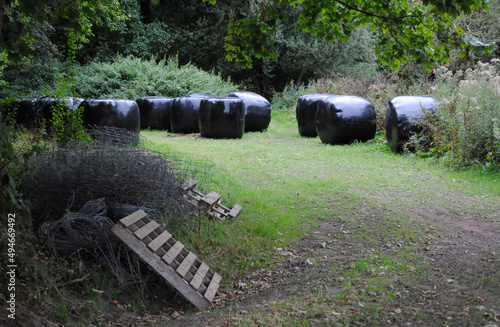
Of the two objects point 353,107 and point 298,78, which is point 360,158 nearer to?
point 353,107

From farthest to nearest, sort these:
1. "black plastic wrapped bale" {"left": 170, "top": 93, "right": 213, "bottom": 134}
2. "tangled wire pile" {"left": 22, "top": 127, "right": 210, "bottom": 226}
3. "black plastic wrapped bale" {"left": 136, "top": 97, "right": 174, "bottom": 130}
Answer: "black plastic wrapped bale" {"left": 136, "top": 97, "right": 174, "bottom": 130}, "black plastic wrapped bale" {"left": 170, "top": 93, "right": 213, "bottom": 134}, "tangled wire pile" {"left": 22, "top": 127, "right": 210, "bottom": 226}

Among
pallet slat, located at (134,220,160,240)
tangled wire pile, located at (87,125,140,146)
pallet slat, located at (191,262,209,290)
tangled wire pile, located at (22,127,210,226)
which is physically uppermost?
tangled wire pile, located at (87,125,140,146)

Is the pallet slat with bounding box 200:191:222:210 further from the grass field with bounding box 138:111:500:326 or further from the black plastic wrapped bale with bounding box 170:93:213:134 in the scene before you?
the black plastic wrapped bale with bounding box 170:93:213:134

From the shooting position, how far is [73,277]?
3830 millimetres

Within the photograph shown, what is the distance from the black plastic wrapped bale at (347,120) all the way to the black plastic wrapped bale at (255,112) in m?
3.44

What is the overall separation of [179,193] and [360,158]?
5.67m

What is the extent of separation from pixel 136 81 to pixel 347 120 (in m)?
11.3

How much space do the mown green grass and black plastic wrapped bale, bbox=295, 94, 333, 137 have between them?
9.45 ft

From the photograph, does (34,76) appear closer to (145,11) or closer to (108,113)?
(108,113)

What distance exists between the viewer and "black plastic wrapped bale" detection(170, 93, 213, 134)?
14211 millimetres

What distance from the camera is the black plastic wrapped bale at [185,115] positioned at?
14211mm

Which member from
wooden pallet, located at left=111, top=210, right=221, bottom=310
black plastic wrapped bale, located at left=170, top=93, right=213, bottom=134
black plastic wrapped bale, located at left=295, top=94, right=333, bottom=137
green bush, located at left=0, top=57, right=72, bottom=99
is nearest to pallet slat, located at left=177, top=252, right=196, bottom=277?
wooden pallet, located at left=111, top=210, right=221, bottom=310

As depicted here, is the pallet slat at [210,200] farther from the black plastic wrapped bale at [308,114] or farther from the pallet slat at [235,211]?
the black plastic wrapped bale at [308,114]

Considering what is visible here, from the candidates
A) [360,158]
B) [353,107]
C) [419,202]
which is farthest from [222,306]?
[353,107]
